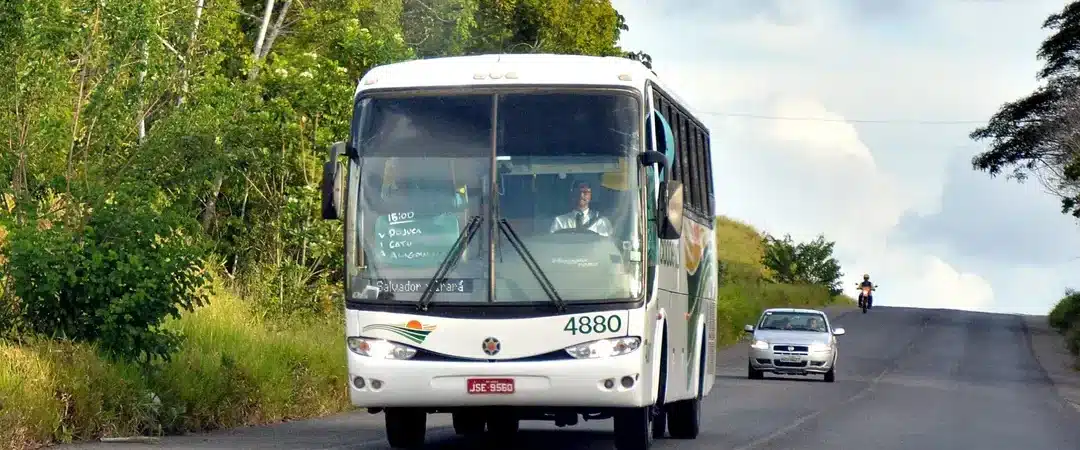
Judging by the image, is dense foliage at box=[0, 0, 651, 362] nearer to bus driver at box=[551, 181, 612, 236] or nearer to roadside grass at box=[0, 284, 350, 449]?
roadside grass at box=[0, 284, 350, 449]

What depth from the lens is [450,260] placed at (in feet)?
47.6

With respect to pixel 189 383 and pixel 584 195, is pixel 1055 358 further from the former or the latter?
pixel 584 195

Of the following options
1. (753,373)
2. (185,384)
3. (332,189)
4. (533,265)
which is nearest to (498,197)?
(533,265)

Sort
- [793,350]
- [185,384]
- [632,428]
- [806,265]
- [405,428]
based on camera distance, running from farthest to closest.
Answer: [806,265] < [793,350] < [185,384] < [405,428] < [632,428]

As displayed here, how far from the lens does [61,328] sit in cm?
1820

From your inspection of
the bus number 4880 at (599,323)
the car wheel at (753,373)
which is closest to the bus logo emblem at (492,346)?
the bus number 4880 at (599,323)

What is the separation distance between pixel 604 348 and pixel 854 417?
1060cm

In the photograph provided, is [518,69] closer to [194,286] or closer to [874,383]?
[194,286]

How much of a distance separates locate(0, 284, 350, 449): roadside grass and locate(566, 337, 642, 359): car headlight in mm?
4696

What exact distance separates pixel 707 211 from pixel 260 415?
5.41m

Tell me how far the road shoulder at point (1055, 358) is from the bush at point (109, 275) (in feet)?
56.4

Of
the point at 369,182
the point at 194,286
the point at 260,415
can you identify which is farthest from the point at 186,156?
the point at 369,182

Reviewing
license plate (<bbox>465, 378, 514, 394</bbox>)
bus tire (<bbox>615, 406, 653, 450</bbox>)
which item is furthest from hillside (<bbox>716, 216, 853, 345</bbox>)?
license plate (<bbox>465, 378, 514, 394</bbox>)

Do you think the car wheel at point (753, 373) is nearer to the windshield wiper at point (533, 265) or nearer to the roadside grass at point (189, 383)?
the roadside grass at point (189, 383)
